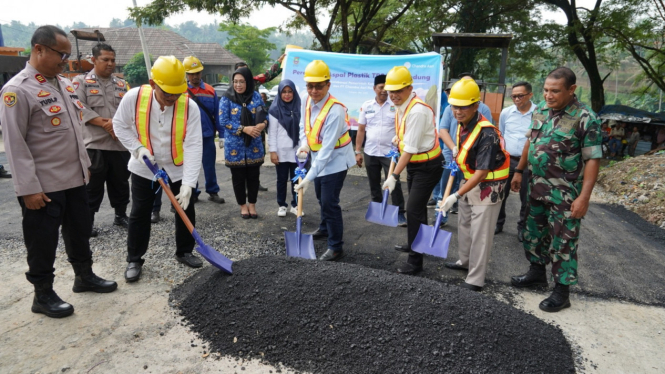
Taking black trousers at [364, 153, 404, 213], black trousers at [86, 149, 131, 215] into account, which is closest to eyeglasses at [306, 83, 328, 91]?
black trousers at [364, 153, 404, 213]

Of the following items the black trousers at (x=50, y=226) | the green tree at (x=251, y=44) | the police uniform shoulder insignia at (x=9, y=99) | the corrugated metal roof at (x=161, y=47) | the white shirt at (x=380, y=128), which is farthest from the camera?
the green tree at (x=251, y=44)

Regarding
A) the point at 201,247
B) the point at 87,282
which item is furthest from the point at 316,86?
the point at 87,282

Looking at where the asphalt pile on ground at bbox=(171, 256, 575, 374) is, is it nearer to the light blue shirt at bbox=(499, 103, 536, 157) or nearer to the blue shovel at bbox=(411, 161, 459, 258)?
the blue shovel at bbox=(411, 161, 459, 258)

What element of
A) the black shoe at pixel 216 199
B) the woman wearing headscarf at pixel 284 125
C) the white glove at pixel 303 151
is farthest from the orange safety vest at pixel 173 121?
the black shoe at pixel 216 199

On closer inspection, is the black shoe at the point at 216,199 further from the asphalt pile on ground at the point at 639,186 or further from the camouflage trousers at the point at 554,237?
the asphalt pile on ground at the point at 639,186

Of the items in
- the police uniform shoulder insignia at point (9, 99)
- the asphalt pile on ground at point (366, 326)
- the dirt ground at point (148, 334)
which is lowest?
the dirt ground at point (148, 334)

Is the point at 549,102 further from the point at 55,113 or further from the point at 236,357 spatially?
the point at 55,113

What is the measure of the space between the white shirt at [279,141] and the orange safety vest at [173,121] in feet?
5.21

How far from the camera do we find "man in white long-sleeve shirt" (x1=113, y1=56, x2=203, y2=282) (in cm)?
286

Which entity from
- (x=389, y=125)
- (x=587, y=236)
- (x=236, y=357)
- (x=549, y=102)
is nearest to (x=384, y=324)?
(x=236, y=357)

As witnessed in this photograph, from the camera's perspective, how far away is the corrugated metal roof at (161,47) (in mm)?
30053

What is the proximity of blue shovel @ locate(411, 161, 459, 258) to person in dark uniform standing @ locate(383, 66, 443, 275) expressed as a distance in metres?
0.11

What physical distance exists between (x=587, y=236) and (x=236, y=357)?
13.5 ft

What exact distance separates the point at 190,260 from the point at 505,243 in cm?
322
